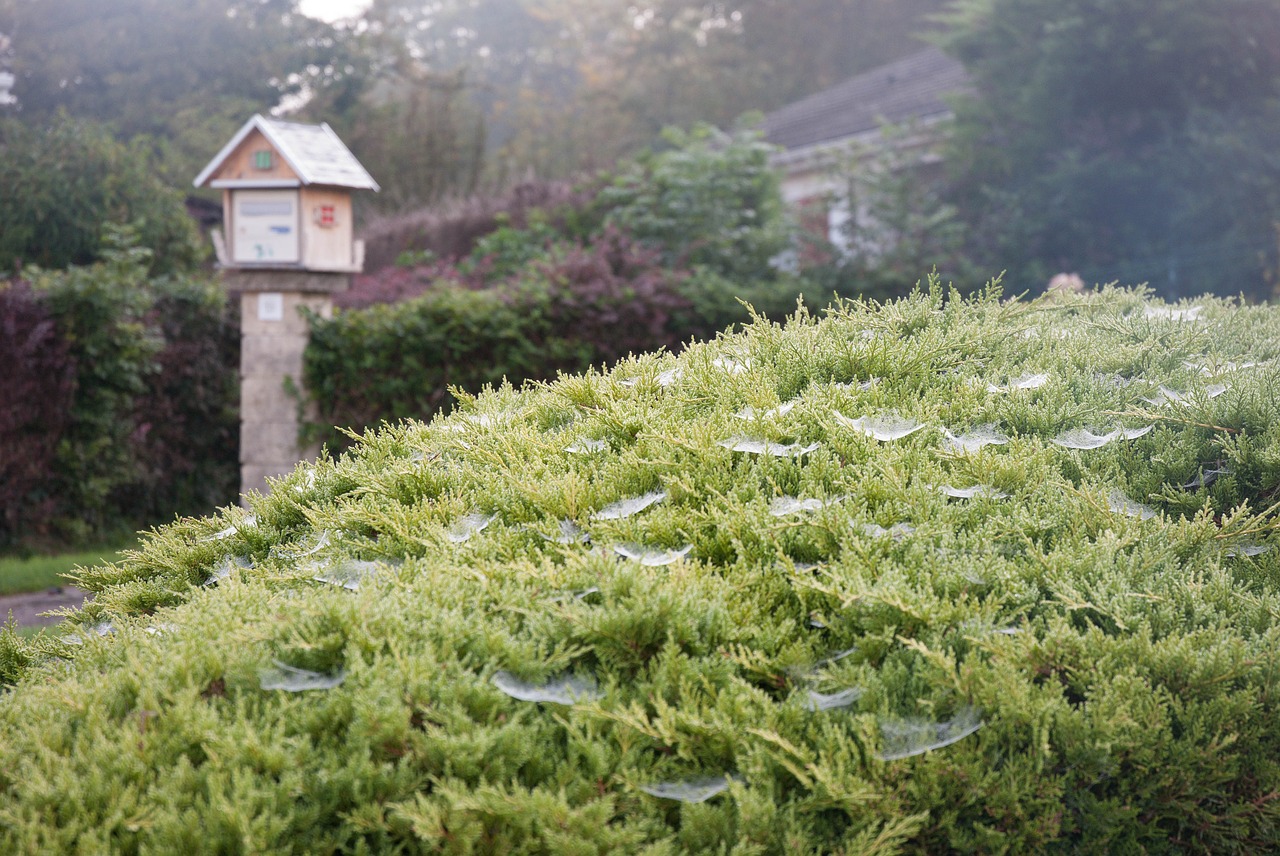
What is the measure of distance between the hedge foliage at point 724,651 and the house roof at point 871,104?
43.8 feet

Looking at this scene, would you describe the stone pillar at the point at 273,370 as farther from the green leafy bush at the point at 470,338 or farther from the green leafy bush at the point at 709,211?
the green leafy bush at the point at 709,211

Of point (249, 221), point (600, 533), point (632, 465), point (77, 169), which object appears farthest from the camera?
point (77, 169)

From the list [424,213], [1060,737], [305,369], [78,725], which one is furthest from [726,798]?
[424,213]

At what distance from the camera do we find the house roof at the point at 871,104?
1586cm

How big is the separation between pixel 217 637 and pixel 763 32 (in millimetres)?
28264

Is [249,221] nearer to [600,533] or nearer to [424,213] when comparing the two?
[600,533]

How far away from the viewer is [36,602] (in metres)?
6.39

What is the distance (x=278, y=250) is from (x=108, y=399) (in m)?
1.88

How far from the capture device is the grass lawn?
6.66 m

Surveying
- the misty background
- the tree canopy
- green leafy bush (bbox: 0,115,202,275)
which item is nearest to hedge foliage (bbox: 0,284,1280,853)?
green leafy bush (bbox: 0,115,202,275)

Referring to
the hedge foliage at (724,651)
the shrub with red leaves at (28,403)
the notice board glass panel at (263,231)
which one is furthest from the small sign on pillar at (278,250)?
the hedge foliage at (724,651)

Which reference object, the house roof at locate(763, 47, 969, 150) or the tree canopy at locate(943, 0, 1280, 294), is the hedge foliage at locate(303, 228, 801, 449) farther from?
the house roof at locate(763, 47, 969, 150)

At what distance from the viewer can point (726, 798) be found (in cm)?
180

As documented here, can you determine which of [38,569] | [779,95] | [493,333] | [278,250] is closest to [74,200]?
[278,250]
